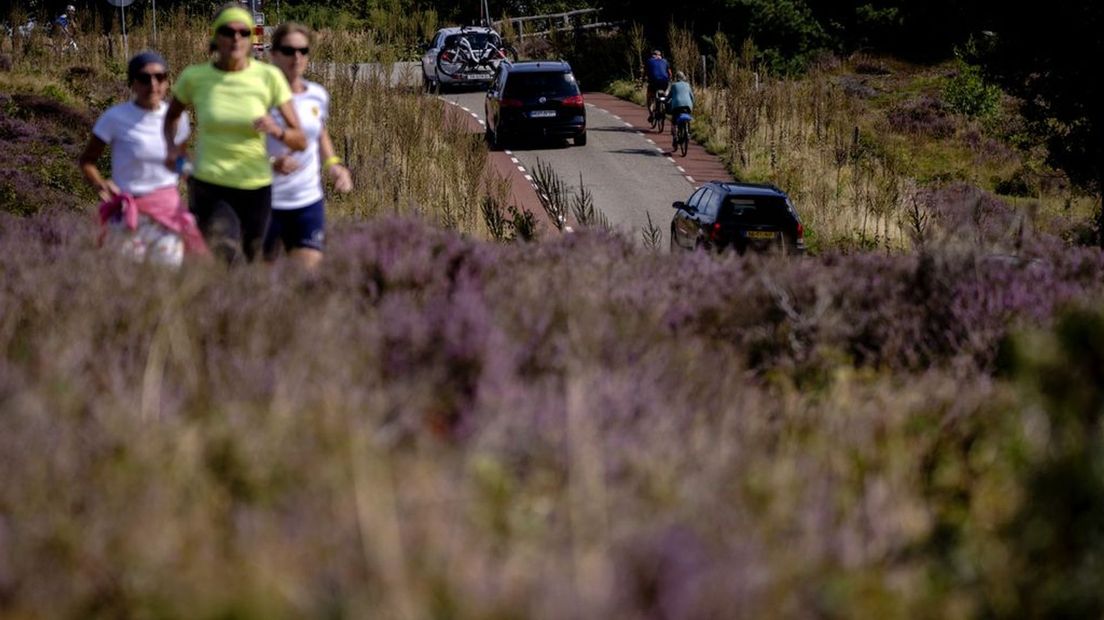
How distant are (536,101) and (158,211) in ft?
82.1

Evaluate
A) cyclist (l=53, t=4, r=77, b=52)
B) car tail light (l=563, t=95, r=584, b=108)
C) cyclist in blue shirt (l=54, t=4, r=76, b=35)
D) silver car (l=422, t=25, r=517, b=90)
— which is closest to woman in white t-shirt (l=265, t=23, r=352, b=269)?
car tail light (l=563, t=95, r=584, b=108)

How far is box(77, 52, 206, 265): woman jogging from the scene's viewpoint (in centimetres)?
820

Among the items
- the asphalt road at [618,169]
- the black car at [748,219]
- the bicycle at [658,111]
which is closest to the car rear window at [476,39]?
the asphalt road at [618,169]

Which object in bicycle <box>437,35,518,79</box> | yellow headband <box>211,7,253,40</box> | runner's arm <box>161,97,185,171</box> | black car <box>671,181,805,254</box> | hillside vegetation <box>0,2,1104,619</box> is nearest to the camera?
hillside vegetation <box>0,2,1104,619</box>

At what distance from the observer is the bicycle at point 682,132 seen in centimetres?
3294

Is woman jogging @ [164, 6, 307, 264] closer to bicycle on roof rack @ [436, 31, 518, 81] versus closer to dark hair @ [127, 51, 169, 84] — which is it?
dark hair @ [127, 51, 169, 84]

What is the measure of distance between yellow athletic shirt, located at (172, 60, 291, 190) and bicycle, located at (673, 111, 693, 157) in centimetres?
2523

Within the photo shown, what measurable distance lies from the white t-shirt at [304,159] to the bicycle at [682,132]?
24.4m

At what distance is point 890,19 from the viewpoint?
4841 cm

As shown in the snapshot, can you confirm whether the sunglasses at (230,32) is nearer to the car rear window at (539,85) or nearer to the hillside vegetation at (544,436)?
the hillside vegetation at (544,436)

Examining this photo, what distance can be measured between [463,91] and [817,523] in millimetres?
42617

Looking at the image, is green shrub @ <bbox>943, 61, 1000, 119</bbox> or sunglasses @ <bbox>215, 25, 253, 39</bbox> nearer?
sunglasses @ <bbox>215, 25, 253, 39</bbox>

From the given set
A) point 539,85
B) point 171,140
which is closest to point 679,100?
point 539,85

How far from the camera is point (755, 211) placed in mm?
20844
